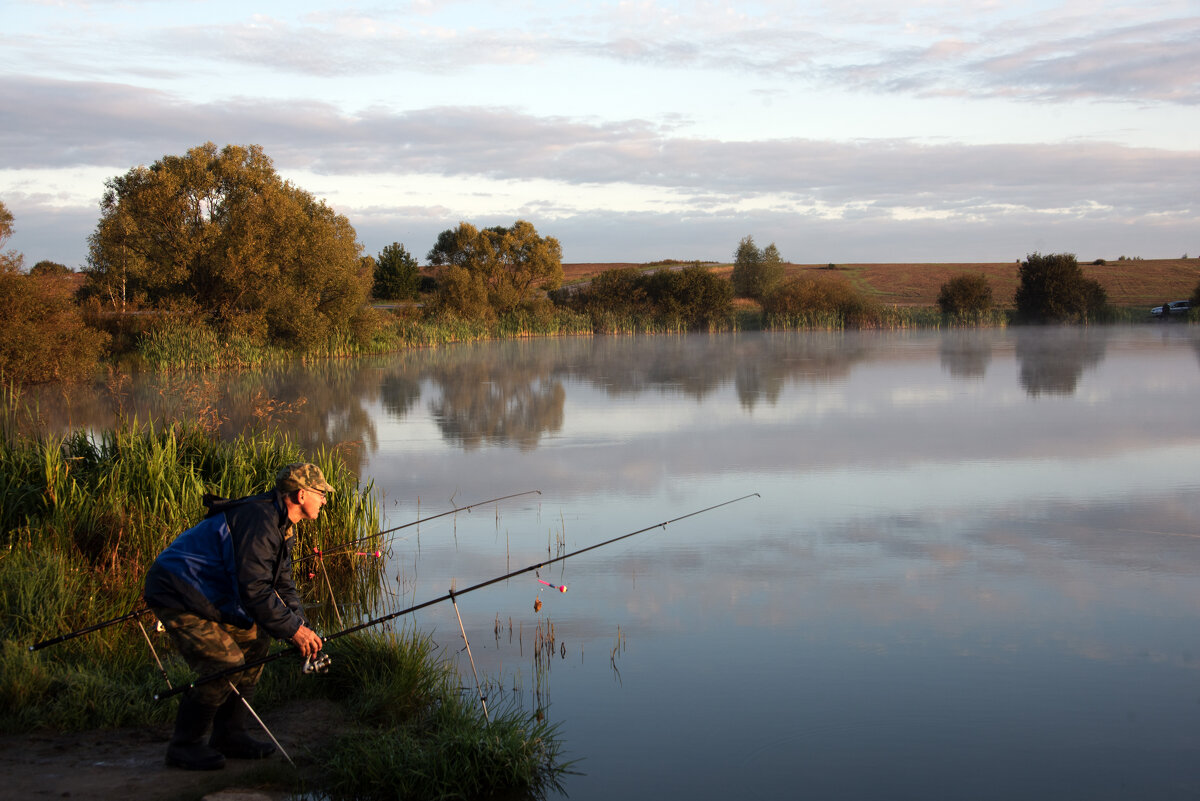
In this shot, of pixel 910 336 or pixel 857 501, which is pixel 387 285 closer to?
pixel 910 336

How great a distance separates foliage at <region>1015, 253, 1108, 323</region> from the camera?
1941 inches

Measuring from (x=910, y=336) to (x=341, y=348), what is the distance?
81.9ft

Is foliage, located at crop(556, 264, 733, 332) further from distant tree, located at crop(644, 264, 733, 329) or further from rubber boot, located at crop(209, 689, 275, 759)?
rubber boot, located at crop(209, 689, 275, 759)

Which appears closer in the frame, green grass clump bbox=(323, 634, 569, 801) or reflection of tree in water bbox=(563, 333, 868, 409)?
green grass clump bbox=(323, 634, 569, 801)

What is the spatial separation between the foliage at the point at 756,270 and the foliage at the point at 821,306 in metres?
2.60

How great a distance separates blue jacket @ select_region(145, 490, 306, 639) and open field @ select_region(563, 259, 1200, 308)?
59629 mm

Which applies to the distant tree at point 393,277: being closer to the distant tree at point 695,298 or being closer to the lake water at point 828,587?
the distant tree at point 695,298

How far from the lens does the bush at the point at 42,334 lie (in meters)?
21.2

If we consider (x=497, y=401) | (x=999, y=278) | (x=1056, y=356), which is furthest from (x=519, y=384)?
(x=999, y=278)

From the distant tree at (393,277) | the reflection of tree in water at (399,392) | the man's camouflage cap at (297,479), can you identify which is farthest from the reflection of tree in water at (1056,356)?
the distant tree at (393,277)

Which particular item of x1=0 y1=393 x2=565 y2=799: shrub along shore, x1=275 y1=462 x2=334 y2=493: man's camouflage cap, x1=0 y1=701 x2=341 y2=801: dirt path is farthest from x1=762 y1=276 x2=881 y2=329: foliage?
x1=275 y1=462 x2=334 y2=493: man's camouflage cap

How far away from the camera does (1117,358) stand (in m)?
28.6

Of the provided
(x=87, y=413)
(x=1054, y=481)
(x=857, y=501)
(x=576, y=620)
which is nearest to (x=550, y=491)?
(x=857, y=501)

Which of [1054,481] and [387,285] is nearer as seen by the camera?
[1054,481]
